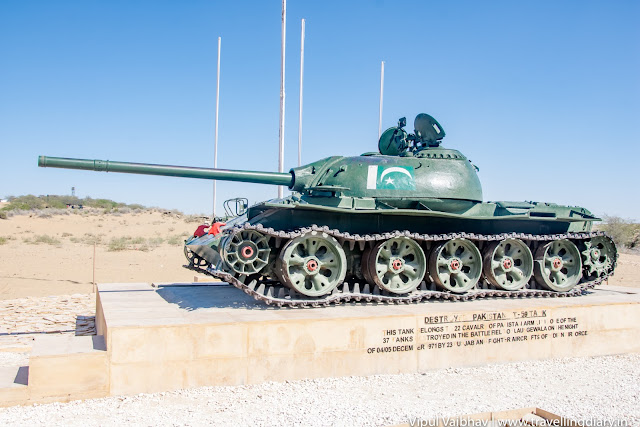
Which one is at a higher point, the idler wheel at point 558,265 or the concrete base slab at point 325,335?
the idler wheel at point 558,265

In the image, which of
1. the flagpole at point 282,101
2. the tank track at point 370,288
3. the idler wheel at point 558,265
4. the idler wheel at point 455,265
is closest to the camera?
the tank track at point 370,288

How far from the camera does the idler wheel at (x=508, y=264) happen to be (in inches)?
411

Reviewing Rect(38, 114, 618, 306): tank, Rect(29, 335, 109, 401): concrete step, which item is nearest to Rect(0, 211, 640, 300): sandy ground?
Rect(38, 114, 618, 306): tank

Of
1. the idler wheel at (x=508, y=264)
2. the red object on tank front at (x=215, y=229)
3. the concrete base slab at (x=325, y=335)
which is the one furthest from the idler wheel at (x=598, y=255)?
the red object on tank front at (x=215, y=229)

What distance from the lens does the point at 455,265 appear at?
1016 centimetres

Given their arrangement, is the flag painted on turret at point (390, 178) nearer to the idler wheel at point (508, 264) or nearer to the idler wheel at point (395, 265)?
the idler wheel at point (395, 265)

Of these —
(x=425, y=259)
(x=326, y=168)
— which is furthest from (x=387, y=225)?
(x=326, y=168)

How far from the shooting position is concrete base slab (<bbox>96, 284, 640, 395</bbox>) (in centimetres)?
709

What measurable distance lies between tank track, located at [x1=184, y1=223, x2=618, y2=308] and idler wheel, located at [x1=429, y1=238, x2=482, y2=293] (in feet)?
0.49

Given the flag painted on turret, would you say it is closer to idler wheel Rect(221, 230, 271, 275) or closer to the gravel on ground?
idler wheel Rect(221, 230, 271, 275)

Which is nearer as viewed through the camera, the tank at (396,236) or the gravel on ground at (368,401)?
the gravel on ground at (368,401)

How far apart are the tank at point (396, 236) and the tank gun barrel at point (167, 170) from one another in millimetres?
17

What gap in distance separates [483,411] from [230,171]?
236 inches

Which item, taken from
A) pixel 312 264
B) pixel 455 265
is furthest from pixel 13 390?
pixel 455 265
